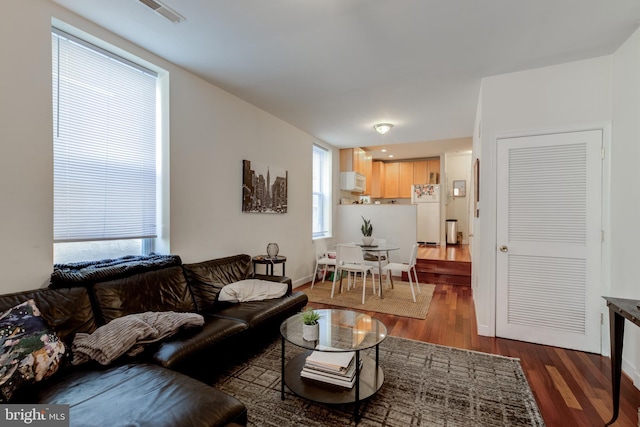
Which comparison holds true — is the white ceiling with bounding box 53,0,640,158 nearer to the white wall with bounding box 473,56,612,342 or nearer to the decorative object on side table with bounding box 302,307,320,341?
the white wall with bounding box 473,56,612,342

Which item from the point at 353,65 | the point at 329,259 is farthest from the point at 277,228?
the point at 353,65

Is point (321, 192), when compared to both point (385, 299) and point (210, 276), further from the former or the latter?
point (210, 276)

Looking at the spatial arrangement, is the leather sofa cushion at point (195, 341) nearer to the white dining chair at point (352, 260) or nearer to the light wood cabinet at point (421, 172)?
the white dining chair at point (352, 260)

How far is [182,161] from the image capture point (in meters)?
2.89

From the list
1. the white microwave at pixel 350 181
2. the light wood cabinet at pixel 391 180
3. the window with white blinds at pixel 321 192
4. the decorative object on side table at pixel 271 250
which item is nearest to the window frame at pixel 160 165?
the decorative object on side table at pixel 271 250

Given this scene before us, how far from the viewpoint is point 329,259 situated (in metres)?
4.98

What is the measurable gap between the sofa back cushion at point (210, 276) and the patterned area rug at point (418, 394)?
0.66 m

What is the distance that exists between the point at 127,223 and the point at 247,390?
1.73 metres

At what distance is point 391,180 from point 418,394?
7.22 meters

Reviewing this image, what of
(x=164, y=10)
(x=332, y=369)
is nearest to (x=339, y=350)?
(x=332, y=369)

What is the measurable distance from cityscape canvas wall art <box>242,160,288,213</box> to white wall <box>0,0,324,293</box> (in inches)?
3.8

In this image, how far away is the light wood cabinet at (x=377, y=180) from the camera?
8352mm

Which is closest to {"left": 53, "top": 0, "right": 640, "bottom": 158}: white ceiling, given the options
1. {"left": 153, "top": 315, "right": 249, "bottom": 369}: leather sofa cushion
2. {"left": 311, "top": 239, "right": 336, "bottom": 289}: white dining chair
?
{"left": 153, "top": 315, "right": 249, "bottom": 369}: leather sofa cushion

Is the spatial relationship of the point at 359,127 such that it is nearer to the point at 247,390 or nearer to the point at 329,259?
the point at 329,259
